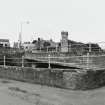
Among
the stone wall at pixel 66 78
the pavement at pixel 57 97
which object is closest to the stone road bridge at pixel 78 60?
the stone wall at pixel 66 78

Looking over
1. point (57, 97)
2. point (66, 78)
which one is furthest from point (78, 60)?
point (57, 97)

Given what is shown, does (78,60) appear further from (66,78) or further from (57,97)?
(57,97)

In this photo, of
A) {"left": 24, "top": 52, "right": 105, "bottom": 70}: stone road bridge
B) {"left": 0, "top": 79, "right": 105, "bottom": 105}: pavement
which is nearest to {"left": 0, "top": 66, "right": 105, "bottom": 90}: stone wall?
{"left": 0, "top": 79, "right": 105, "bottom": 105}: pavement

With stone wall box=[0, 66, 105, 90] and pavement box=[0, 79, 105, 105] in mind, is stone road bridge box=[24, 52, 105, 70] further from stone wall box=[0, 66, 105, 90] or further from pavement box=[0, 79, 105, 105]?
pavement box=[0, 79, 105, 105]

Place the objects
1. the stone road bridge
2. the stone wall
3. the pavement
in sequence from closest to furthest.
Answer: the pavement, the stone wall, the stone road bridge

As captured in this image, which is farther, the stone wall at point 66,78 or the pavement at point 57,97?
the stone wall at point 66,78

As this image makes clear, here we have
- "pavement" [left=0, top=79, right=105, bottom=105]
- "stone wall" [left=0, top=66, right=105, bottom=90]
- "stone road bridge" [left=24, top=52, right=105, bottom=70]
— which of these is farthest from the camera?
"stone road bridge" [left=24, top=52, right=105, bottom=70]

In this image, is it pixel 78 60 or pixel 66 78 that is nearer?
pixel 66 78

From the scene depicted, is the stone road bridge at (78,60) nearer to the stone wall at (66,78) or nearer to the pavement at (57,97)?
the stone wall at (66,78)

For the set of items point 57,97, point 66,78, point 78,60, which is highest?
point 78,60

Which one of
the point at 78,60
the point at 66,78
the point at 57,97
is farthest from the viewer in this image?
the point at 78,60

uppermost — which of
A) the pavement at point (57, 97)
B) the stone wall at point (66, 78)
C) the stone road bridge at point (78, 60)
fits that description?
the stone road bridge at point (78, 60)

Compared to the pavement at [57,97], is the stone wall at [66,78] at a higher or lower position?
higher

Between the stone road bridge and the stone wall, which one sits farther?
the stone road bridge
